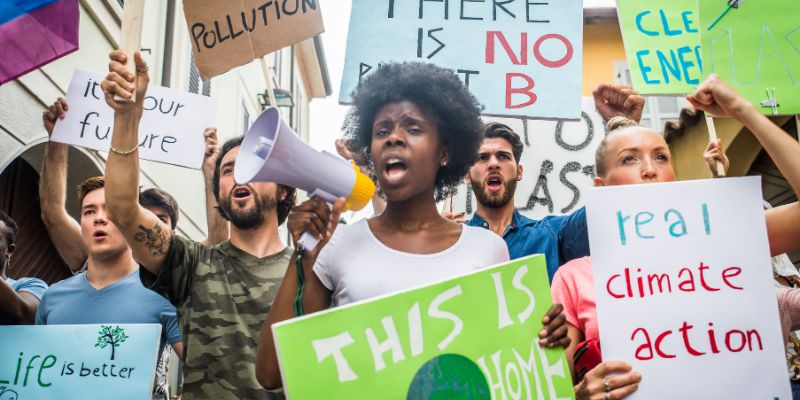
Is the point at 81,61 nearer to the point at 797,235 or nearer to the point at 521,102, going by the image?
the point at 521,102

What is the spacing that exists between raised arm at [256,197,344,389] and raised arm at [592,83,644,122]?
185cm

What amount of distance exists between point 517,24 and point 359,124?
1522mm

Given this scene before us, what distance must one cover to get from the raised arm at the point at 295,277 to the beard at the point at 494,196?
157 cm

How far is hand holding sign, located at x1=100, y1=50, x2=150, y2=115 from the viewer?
8.04 ft

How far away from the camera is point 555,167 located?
423cm

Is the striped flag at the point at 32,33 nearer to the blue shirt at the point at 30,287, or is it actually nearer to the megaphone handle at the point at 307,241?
the blue shirt at the point at 30,287

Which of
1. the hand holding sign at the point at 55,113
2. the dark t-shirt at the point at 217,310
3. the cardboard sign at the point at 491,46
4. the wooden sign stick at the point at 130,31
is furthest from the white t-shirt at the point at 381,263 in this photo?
the hand holding sign at the point at 55,113

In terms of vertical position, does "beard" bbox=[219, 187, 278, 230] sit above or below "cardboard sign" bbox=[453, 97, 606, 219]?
below

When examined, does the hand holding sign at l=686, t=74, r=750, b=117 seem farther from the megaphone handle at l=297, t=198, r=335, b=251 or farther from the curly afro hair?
the megaphone handle at l=297, t=198, r=335, b=251

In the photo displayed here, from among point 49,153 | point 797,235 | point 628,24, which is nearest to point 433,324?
point 797,235

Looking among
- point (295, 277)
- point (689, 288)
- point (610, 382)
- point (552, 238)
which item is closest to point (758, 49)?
point (552, 238)

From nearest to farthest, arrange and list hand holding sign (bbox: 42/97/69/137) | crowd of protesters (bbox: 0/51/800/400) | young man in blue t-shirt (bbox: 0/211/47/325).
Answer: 1. crowd of protesters (bbox: 0/51/800/400)
2. young man in blue t-shirt (bbox: 0/211/47/325)
3. hand holding sign (bbox: 42/97/69/137)

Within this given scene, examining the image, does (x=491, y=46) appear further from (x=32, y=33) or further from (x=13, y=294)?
(x=13, y=294)

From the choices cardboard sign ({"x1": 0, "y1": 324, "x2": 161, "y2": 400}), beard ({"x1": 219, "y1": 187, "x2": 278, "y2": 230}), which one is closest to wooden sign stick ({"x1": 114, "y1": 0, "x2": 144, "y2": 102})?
beard ({"x1": 219, "y1": 187, "x2": 278, "y2": 230})
